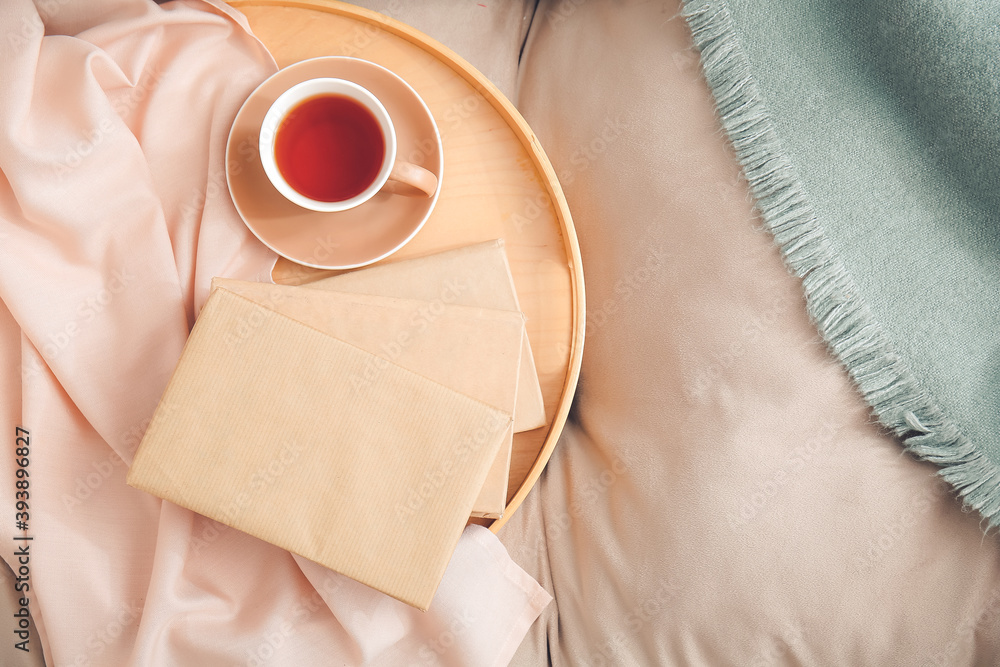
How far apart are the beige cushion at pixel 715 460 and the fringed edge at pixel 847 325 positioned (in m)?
0.02

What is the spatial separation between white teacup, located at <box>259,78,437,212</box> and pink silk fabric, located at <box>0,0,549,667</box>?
94mm

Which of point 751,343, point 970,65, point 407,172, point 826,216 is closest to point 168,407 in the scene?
point 407,172

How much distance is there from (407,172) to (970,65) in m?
0.71

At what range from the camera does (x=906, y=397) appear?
0.75 meters

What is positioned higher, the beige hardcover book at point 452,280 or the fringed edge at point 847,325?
the fringed edge at point 847,325

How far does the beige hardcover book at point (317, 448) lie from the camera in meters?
0.60

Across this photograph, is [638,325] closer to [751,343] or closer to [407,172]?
[751,343]

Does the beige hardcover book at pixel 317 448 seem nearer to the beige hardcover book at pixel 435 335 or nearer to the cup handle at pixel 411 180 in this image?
the beige hardcover book at pixel 435 335

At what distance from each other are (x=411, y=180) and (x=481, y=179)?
0.13 meters

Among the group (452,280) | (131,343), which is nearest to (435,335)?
(452,280)

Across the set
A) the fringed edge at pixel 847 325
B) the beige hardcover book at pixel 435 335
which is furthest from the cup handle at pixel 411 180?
the fringed edge at pixel 847 325

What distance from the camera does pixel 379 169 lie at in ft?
2.36

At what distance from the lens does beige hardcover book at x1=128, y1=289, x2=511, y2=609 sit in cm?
60

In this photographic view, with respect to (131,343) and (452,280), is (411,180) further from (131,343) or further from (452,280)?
(131,343)
